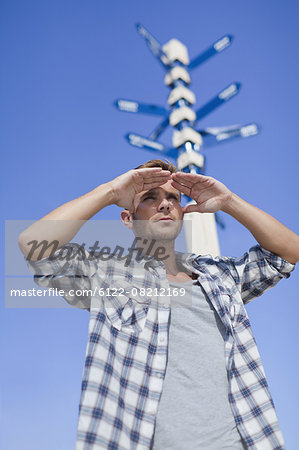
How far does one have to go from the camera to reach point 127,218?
296cm

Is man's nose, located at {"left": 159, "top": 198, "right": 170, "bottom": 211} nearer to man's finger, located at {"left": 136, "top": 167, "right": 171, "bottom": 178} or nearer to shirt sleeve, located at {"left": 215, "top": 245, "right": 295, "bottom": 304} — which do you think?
man's finger, located at {"left": 136, "top": 167, "right": 171, "bottom": 178}

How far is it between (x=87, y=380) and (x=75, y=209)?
3.05ft

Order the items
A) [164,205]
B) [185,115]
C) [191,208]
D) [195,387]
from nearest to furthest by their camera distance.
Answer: [195,387]
[164,205]
[191,208]
[185,115]

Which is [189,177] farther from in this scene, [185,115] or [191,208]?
[185,115]

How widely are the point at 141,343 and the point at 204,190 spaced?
1119 millimetres

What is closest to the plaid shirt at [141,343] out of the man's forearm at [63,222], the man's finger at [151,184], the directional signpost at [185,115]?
the man's forearm at [63,222]

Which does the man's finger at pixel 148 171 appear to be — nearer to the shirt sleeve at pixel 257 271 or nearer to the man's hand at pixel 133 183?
the man's hand at pixel 133 183

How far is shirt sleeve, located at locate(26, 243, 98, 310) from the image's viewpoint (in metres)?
2.28

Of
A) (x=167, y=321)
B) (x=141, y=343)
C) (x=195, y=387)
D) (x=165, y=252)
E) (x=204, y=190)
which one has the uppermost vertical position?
(x=204, y=190)

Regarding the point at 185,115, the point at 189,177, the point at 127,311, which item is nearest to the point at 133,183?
the point at 189,177

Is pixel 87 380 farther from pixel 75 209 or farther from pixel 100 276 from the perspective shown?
pixel 75 209

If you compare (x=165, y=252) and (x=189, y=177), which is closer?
(x=189, y=177)

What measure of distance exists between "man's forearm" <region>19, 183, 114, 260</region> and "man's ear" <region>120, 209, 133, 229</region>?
456 mm

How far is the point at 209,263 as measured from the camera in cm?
281
